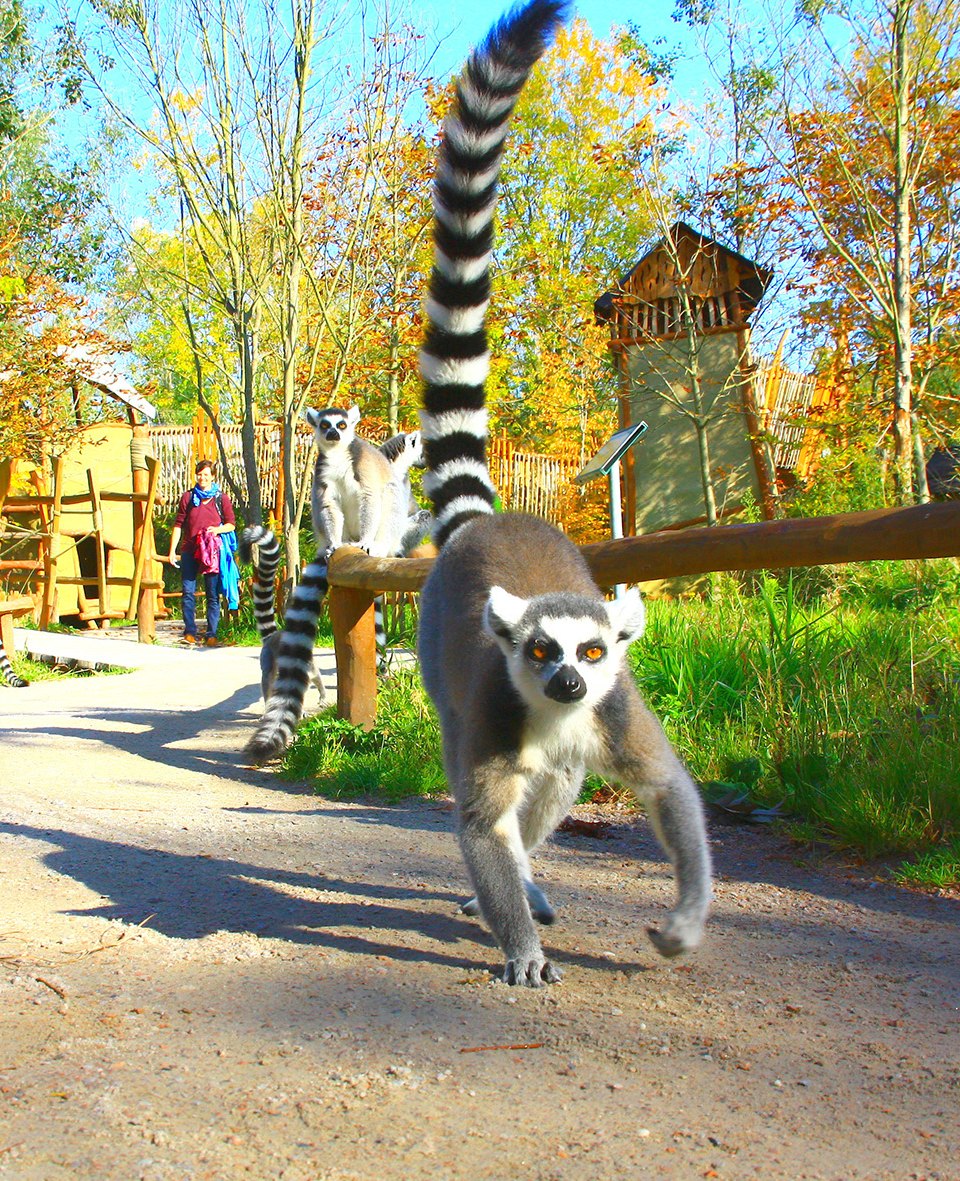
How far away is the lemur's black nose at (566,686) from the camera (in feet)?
8.52

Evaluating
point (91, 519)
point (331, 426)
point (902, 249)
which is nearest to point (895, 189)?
point (902, 249)

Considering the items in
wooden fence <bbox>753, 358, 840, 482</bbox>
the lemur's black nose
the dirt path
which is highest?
wooden fence <bbox>753, 358, 840, 482</bbox>

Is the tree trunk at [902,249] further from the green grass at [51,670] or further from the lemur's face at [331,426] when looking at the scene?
the green grass at [51,670]

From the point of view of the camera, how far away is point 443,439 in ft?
13.0

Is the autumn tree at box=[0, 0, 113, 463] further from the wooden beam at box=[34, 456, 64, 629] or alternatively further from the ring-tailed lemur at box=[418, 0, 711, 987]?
the ring-tailed lemur at box=[418, 0, 711, 987]

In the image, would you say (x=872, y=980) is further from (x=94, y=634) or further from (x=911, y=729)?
(x=94, y=634)

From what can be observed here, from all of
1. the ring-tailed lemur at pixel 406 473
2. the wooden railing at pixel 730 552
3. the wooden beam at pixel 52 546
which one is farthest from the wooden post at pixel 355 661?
the wooden beam at pixel 52 546

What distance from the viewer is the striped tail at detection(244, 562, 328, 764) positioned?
17.5ft

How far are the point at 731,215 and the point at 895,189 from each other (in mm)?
3720

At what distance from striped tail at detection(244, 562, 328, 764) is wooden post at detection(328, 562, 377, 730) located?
0.19 metres

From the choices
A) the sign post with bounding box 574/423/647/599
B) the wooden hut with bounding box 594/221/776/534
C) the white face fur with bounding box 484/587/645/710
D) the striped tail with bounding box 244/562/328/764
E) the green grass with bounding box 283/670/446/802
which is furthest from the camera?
the wooden hut with bounding box 594/221/776/534

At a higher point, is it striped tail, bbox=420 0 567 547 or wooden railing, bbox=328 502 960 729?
striped tail, bbox=420 0 567 547

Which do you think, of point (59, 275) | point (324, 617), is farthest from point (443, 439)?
point (59, 275)

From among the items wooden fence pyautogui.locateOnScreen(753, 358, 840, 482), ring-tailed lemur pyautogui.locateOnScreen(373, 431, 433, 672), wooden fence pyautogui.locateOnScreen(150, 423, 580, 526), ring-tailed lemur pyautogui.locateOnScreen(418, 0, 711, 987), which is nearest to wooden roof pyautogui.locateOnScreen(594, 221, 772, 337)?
wooden fence pyautogui.locateOnScreen(753, 358, 840, 482)
